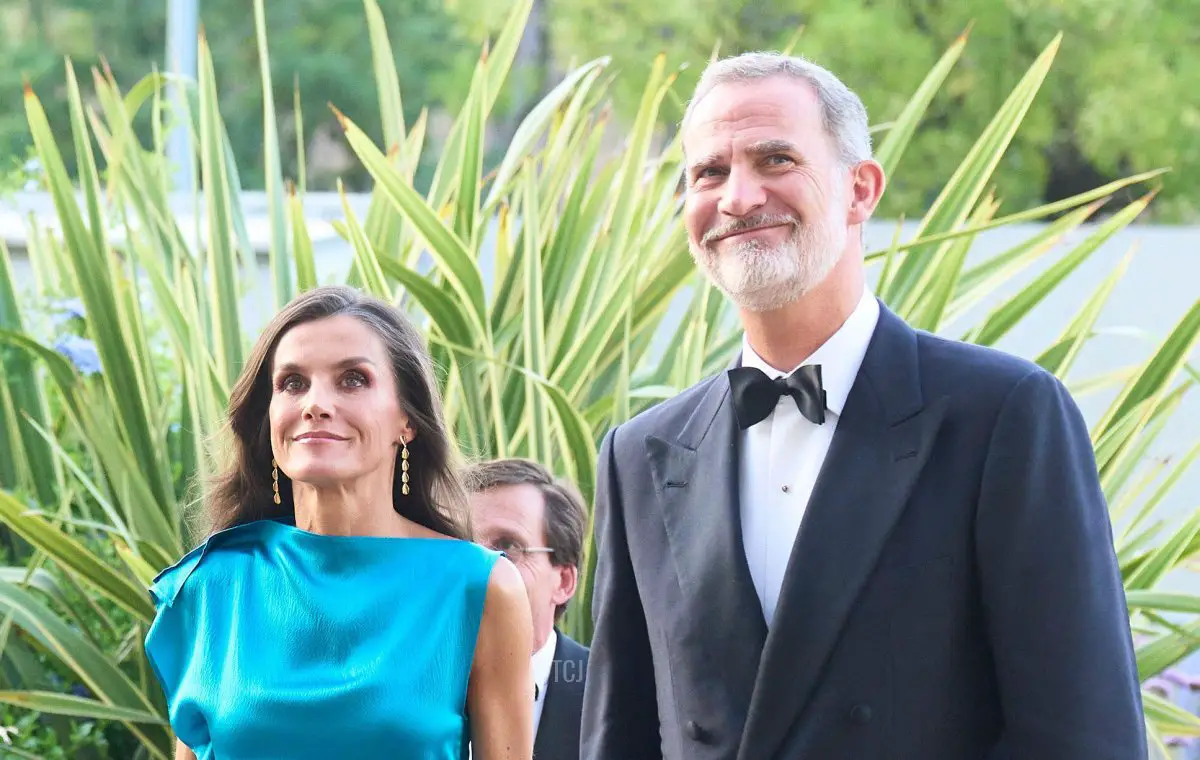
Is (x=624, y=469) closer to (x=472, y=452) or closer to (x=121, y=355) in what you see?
(x=472, y=452)

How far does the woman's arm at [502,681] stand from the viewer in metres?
2.03

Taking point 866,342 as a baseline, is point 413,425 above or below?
below

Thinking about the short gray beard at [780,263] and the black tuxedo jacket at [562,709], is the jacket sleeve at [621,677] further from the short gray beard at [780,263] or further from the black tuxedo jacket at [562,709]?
the black tuxedo jacket at [562,709]

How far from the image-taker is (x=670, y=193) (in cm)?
393

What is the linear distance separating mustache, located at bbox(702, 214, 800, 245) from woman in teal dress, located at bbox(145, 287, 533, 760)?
1.60 ft

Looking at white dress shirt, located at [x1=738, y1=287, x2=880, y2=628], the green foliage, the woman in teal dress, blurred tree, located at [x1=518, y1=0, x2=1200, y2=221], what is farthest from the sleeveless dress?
blurred tree, located at [x1=518, y1=0, x2=1200, y2=221]

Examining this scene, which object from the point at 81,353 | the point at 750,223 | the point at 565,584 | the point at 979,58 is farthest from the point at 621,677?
the point at 979,58

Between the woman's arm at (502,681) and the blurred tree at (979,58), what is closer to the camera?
the woman's arm at (502,681)

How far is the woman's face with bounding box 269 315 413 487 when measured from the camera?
80.6 inches

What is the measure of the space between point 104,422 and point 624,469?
1.72 meters

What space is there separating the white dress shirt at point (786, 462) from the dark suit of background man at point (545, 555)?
2.66ft

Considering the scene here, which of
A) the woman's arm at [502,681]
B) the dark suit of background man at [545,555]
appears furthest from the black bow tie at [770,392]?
the dark suit of background man at [545,555]

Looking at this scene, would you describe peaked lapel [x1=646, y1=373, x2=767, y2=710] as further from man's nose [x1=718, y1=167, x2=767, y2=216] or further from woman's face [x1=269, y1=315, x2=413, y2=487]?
woman's face [x1=269, y1=315, x2=413, y2=487]

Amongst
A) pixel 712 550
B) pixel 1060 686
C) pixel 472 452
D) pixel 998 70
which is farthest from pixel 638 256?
pixel 998 70
